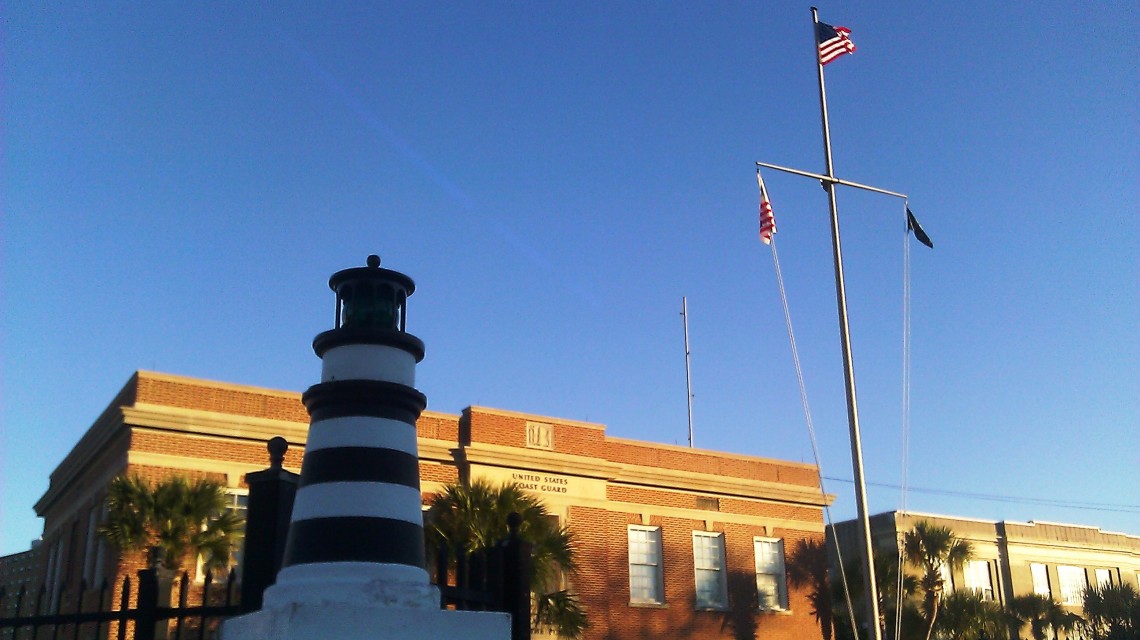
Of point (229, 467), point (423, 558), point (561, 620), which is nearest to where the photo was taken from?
point (423, 558)

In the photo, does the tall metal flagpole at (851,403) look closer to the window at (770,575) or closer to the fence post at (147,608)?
the window at (770,575)

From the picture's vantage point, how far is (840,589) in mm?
32562

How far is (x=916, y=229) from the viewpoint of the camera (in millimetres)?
23547

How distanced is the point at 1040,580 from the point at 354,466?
4127 cm

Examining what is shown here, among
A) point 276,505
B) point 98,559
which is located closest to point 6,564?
point 98,559

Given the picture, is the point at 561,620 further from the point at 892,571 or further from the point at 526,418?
the point at 892,571

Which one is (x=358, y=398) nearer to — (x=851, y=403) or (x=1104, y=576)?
(x=851, y=403)

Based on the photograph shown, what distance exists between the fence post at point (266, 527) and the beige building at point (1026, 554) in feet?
111

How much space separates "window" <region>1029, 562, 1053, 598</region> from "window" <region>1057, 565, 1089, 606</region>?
0.88 m

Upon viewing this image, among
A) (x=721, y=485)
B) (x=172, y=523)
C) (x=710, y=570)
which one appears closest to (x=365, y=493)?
(x=172, y=523)

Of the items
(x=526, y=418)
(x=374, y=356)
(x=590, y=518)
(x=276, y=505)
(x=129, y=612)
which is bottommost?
(x=129, y=612)

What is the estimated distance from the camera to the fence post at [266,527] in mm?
5031

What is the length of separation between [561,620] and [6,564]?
19642 millimetres

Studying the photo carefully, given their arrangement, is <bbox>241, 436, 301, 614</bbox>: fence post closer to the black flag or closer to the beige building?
the black flag
